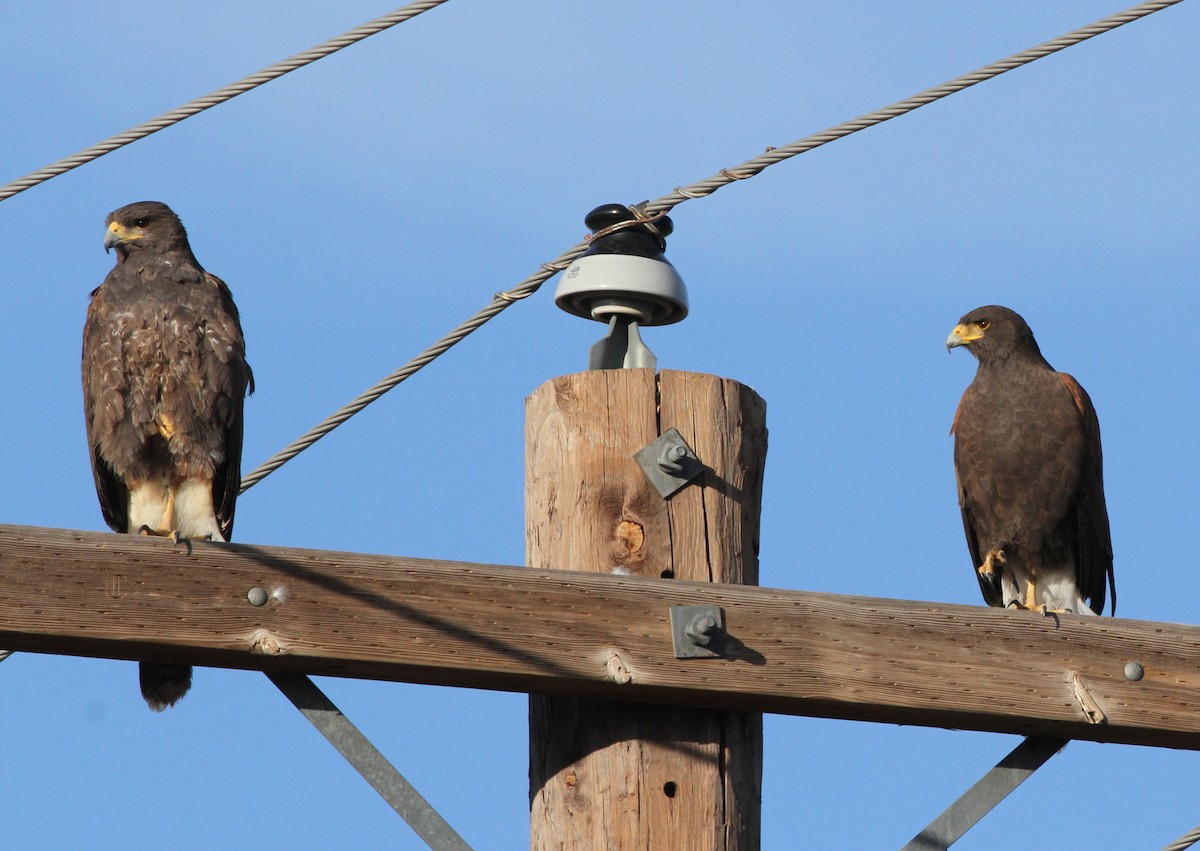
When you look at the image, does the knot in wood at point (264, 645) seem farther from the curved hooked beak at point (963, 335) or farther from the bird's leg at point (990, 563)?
the curved hooked beak at point (963, 335)

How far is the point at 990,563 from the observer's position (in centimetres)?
685

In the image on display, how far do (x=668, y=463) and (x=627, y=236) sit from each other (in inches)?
29.5

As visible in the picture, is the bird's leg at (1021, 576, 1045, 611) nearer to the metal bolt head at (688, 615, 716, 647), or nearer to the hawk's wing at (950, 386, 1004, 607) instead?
the hawk's wing at (950, 386, 1004, 607)

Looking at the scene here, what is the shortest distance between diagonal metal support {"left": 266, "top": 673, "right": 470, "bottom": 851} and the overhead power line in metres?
1.44

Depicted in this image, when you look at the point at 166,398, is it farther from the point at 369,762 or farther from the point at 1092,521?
the point at 1092,521

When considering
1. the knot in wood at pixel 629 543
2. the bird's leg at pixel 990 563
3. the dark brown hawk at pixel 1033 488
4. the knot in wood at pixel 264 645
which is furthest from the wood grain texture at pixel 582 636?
the bird's leg at pixel 990 563

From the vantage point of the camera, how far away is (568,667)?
11.3 ft

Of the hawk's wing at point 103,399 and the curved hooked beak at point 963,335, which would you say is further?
the curved hooked beak at point 963,335

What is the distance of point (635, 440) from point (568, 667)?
0.60 metres

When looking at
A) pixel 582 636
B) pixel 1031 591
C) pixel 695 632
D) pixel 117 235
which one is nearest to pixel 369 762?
pixel 582 636

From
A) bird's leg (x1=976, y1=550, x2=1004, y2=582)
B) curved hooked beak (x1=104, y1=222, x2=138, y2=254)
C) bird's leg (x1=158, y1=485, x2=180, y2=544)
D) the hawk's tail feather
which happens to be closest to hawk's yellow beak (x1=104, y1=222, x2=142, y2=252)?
curved hooked beak (x1=104, y1=222, x2=138, y2=254)

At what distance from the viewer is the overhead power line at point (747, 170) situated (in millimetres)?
4555

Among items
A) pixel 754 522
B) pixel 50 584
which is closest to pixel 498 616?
pixel 754 522

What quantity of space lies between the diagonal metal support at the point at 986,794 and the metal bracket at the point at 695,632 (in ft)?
2.06
